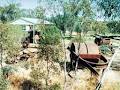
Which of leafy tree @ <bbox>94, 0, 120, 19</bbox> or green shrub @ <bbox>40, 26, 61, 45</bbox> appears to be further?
green shrub @ <bbox>40, 26, 61, 45</bbox>

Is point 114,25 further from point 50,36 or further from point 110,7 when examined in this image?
point 50,36

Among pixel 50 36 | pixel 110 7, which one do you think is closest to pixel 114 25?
pixel 110 7

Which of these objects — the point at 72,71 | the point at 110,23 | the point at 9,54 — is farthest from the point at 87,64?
the point at 110,23

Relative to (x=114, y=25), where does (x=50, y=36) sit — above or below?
below

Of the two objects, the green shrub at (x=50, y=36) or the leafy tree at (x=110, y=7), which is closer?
the leafy tree at (x=110, y=7)

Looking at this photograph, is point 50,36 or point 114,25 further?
point 50,36

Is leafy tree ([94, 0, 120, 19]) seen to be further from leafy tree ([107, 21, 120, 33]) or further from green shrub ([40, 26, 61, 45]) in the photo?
green shrub ([40, 26, 61, 45])

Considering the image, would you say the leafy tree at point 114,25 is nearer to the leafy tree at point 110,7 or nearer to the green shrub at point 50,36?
the leafy tree at point 110,7

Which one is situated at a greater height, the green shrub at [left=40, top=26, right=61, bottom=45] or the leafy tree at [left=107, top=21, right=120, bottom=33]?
the leafy tree at [left=107, top=21, right=120, bottom=33]

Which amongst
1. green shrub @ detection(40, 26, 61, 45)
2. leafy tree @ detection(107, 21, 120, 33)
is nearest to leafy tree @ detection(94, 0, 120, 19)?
leafy tree @ detection(107, 21, 120, 33)

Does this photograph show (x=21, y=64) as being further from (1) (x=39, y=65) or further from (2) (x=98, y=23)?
(2) (x=98, y=23)

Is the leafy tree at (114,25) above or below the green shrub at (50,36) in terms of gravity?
above

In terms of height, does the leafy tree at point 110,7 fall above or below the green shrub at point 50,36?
above

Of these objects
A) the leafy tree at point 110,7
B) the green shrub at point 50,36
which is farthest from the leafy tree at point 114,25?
the green shrub at point 50,36
